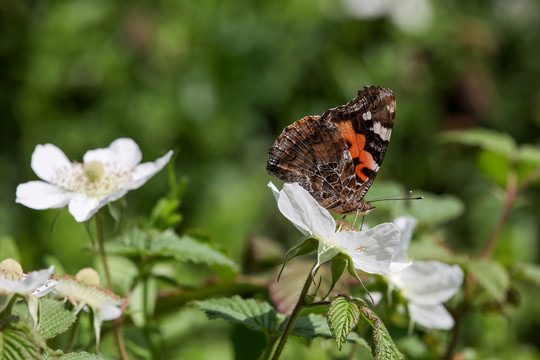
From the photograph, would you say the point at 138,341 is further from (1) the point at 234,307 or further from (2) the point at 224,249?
(1) the point at 234,307

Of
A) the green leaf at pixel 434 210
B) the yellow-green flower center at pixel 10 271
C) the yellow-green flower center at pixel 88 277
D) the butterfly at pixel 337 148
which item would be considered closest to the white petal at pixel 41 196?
the yellow-green flower center at pixel 88 277

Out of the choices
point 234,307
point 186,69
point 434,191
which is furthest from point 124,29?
point 234,307

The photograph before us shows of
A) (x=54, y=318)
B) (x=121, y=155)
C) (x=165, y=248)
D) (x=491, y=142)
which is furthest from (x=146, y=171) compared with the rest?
(x=491, y=142)

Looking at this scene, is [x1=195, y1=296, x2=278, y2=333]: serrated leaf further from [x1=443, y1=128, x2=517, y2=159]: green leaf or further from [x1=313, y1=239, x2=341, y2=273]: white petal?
[x1=443, y1=128, x2=517, y2=159]: green leaf

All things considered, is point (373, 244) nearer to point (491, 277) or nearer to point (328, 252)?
point (328, 252)

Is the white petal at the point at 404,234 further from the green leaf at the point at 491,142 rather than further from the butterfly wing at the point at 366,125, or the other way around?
the green leaf at the point at 491,142

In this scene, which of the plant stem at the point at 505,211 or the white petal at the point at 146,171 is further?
the plant stem at the point at 505,211

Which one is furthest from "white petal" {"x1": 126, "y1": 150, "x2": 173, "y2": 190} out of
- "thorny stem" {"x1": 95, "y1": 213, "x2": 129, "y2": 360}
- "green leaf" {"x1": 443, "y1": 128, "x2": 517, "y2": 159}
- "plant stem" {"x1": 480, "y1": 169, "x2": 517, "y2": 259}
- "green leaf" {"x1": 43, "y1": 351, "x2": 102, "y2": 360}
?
"green leaf" {"x1": 443, "y1": 128, "x2": 517, "y2": 159}

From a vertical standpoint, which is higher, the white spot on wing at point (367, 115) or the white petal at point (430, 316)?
the white spot on wing at point (367, 115)
